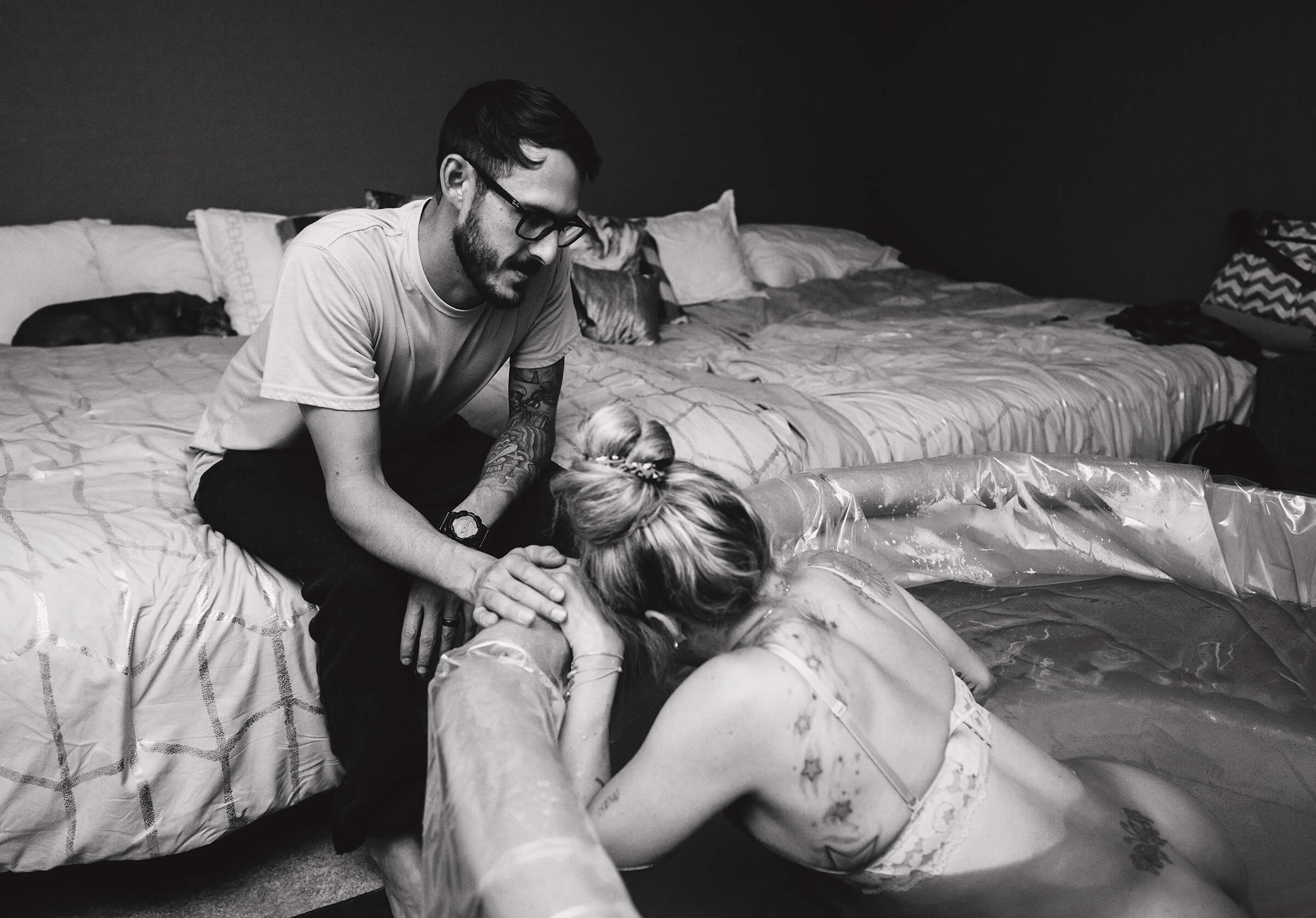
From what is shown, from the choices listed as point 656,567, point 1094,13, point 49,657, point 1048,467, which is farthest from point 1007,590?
point 1094,13

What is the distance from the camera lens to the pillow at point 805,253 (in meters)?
3.65

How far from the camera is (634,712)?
116cm

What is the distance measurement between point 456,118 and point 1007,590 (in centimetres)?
112

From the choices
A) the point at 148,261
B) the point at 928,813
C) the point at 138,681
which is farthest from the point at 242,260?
the point at 928,813

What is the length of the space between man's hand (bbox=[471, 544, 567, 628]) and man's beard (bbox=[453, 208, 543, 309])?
16.1 inches

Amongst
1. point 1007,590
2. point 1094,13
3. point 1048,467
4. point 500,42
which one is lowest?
point 1007,590

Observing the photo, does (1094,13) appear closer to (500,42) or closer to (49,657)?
(500,42)

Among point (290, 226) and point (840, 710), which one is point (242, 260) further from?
point (840, 710)

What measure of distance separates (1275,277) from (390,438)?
2954 mm

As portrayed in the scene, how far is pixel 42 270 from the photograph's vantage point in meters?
2.50

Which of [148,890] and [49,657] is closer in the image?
[49,657]

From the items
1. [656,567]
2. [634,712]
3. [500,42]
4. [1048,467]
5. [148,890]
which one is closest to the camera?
[656,567]

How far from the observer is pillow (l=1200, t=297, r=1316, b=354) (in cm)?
277

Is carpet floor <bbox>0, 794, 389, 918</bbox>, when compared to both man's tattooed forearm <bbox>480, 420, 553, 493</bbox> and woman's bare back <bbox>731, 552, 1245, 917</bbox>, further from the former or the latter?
woman's bare back <bbox>731, 552, 1245, 917</bbox>
